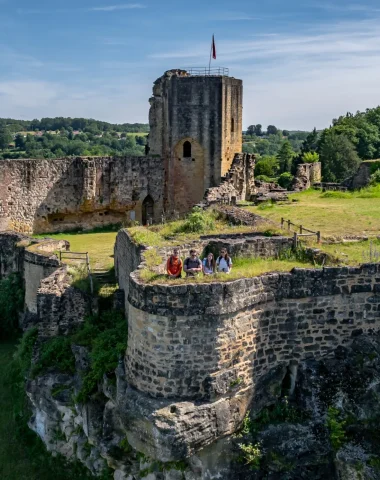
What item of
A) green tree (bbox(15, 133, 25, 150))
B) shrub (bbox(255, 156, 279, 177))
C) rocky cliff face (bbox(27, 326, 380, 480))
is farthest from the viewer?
green tree (bbox(15, 133, 25, 150))

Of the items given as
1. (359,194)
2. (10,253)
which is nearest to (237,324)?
(10,253)

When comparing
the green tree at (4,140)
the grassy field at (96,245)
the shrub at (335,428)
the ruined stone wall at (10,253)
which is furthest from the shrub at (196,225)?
the green tree at (4,140)

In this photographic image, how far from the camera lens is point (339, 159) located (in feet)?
175

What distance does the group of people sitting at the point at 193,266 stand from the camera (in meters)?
11.8

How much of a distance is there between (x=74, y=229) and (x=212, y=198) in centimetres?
873

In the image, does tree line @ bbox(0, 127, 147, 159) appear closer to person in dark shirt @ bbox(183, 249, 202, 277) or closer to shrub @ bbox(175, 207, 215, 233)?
shrub @ bbox(175, 207, 215, 233)

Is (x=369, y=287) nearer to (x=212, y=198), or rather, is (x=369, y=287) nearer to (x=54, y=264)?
(x=54, y=264)

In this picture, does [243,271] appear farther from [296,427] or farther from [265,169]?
[265,169]

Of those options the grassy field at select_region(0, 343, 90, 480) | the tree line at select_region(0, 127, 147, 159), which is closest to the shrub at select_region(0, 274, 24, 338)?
the grassy field at select_region(0, 343, 90, 480)

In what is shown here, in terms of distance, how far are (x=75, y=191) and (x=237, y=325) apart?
2125 cm

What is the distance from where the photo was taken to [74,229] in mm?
31641

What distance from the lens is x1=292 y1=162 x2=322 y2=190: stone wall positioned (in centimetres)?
3157

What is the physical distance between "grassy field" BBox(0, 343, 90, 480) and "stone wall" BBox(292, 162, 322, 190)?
17510 millimetres

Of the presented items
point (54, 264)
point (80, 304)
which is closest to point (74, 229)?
point (54, 264)
